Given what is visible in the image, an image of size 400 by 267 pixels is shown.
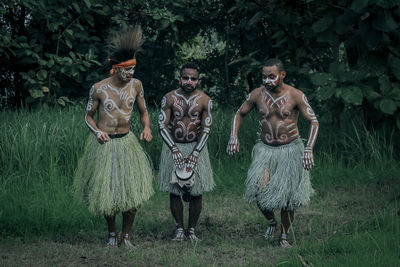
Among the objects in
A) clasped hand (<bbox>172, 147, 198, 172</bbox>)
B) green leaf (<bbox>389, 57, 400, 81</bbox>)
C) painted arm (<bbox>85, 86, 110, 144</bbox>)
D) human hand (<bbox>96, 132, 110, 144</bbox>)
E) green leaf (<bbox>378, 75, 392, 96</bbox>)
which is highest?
green leaf (<bbox>389, 57, 400, 81</bbox>)

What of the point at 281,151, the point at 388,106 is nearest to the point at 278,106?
the point at 281,151

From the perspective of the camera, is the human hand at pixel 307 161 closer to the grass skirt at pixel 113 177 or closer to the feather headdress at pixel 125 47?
the grass skirt at pixel 113 177

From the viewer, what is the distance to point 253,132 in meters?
8.21

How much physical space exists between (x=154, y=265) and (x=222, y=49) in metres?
6.81

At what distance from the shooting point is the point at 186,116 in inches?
210

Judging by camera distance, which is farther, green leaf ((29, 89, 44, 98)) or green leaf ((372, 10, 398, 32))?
green leaf ((29, 89, 44, 98))

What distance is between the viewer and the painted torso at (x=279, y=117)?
16.8 feet

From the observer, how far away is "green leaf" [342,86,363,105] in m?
6.38

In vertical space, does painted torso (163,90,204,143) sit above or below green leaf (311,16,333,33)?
below

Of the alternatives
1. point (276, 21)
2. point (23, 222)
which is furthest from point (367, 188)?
point (23, 222)

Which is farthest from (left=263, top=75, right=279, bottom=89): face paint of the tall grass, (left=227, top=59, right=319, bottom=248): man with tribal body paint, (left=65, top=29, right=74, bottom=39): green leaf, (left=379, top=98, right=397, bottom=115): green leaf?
(left=65, top=29, right=74, bottom=39): green leaf

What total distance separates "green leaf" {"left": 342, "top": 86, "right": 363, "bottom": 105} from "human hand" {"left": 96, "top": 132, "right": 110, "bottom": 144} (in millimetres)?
2621

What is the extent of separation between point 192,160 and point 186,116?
0.38 metres

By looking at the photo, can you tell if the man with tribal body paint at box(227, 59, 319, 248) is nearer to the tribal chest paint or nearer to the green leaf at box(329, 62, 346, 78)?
the tribal chest paint
